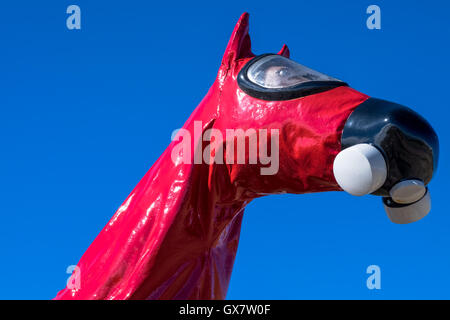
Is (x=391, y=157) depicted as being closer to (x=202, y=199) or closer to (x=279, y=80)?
(x=279, y=80)

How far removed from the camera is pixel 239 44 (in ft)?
14.0

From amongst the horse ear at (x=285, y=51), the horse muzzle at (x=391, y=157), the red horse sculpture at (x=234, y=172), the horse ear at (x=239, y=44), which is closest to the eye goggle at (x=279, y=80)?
the red horse sculpture at (x=234, y=172)

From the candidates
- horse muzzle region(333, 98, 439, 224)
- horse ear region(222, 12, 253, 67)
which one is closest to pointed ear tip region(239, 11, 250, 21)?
horse ear region(222, 12, 253, 67)

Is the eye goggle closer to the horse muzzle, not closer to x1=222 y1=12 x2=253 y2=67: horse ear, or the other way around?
x1=222 y1=12 x2=253 y2=67: horse ear

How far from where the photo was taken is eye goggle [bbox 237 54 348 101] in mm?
3785

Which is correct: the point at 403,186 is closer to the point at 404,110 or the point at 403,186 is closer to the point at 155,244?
the point at 404,110

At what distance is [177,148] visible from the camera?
4133 mm

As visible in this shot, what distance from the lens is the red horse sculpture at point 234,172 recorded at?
11.2 ft

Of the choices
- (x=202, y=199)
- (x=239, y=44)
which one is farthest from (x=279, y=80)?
(x=202, y=199)

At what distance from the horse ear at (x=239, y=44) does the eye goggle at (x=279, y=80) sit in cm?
18

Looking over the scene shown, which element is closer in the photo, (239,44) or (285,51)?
(239,44)

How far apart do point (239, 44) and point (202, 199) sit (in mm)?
938

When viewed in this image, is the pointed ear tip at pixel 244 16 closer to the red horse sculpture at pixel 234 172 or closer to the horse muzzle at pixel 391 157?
the red horse sculpture at pixel 234 172
